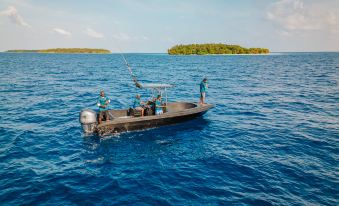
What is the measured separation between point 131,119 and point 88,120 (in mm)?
2683

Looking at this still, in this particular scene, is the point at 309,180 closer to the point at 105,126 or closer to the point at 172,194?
the point at 172,194

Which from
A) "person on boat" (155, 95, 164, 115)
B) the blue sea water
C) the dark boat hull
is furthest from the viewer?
"person on boat" (155, 95, 164, 115)

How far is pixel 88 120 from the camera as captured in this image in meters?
15.3

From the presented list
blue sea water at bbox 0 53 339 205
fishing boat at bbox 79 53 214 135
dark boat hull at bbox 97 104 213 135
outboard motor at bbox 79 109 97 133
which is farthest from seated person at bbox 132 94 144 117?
outboard motor at bbox 79 109 97 133

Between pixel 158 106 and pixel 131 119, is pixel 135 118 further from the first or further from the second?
pixel 158 106

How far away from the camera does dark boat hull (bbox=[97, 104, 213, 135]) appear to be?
16.0 metres

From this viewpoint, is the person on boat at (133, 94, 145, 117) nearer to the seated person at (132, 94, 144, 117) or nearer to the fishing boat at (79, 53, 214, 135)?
the seated person at (132, 94, 144, 117)

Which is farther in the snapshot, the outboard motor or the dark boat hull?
the dark boat hull

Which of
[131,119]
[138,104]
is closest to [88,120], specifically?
[131,119]

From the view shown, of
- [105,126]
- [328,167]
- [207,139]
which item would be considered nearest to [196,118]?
[207,139]

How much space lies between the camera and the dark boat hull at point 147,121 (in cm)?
1600

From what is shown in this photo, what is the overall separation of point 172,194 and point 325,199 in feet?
18.8

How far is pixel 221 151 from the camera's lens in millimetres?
14117

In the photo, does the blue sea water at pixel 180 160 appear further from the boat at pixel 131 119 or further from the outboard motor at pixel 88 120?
the outboard motor at pixel 88 120
